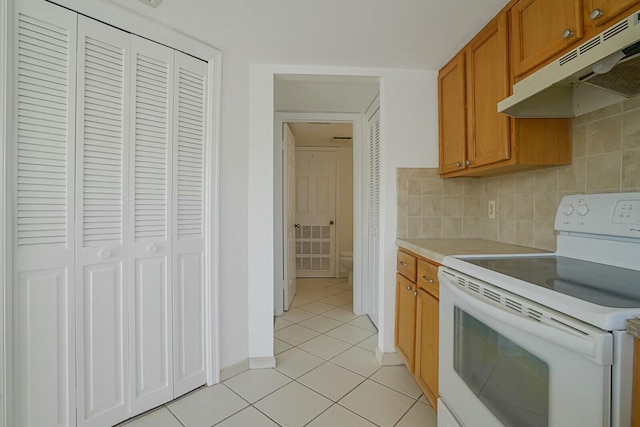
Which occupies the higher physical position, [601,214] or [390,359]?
[601,214]

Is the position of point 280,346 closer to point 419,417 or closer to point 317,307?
point 317,307

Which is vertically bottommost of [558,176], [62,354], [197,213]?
[62,354]

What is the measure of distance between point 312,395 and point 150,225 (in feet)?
4.53

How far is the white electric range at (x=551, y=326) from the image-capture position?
2.03ft

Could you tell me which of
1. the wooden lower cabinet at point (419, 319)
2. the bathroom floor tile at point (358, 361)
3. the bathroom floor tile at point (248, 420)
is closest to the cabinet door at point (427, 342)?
the wooden lower cabinet at point (419, 319)

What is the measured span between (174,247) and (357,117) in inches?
Result: 86.9

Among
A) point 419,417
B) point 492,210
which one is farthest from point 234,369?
point 492,210

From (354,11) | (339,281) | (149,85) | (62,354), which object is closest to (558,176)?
(354,11)

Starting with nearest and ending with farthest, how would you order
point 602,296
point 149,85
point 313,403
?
point 602,296, point 149,85, point 313,403

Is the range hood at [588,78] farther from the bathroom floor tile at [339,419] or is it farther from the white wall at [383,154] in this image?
the bathroom floor tile at [339,419]

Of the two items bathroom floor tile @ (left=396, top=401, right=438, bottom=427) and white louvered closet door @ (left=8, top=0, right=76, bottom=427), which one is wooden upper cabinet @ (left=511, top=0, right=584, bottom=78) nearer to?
bathroom floor tile @ (left=396, top=401, right=438, bottom=427)

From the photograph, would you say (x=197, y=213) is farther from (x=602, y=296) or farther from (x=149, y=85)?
(x=602, y=296)

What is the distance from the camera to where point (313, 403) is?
5.52ft

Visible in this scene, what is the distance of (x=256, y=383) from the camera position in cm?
188
